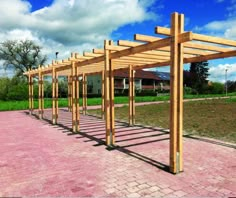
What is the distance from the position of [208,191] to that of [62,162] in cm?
342

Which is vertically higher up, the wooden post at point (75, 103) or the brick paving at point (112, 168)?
the wooden post at point (75, 103)

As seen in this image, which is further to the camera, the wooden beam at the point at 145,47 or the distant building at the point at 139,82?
the distant building at the point at 139,82

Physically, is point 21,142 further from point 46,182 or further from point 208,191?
point 208,191

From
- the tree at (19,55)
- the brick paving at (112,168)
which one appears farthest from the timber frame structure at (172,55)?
the tree at (19,55)

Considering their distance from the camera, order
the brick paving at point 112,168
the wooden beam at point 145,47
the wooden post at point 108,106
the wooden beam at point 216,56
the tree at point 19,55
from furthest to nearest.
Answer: the tree at point 19,55 < the wooden post at point 108,106 < the wooden beam at point 216,56 < the wooden beam at point 145,47 < the brick paving at point 112,168

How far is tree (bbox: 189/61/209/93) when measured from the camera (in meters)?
59.9

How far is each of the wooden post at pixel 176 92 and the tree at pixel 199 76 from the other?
56.1m

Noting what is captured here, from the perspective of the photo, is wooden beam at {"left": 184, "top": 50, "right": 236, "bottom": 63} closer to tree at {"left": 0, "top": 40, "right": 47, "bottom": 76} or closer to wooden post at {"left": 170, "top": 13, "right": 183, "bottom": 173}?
wooden post at {"left": 170, "top": 13, "right": 183, "bottom": 173}

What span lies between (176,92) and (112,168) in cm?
220

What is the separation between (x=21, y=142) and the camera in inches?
332

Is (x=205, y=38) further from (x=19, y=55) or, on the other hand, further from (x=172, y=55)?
(x=19, y=55)

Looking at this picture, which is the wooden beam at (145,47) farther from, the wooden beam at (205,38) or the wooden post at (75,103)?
the wooden post at (75,103)

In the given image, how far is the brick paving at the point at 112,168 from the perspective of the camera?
14.5 feet

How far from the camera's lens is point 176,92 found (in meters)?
5.36
